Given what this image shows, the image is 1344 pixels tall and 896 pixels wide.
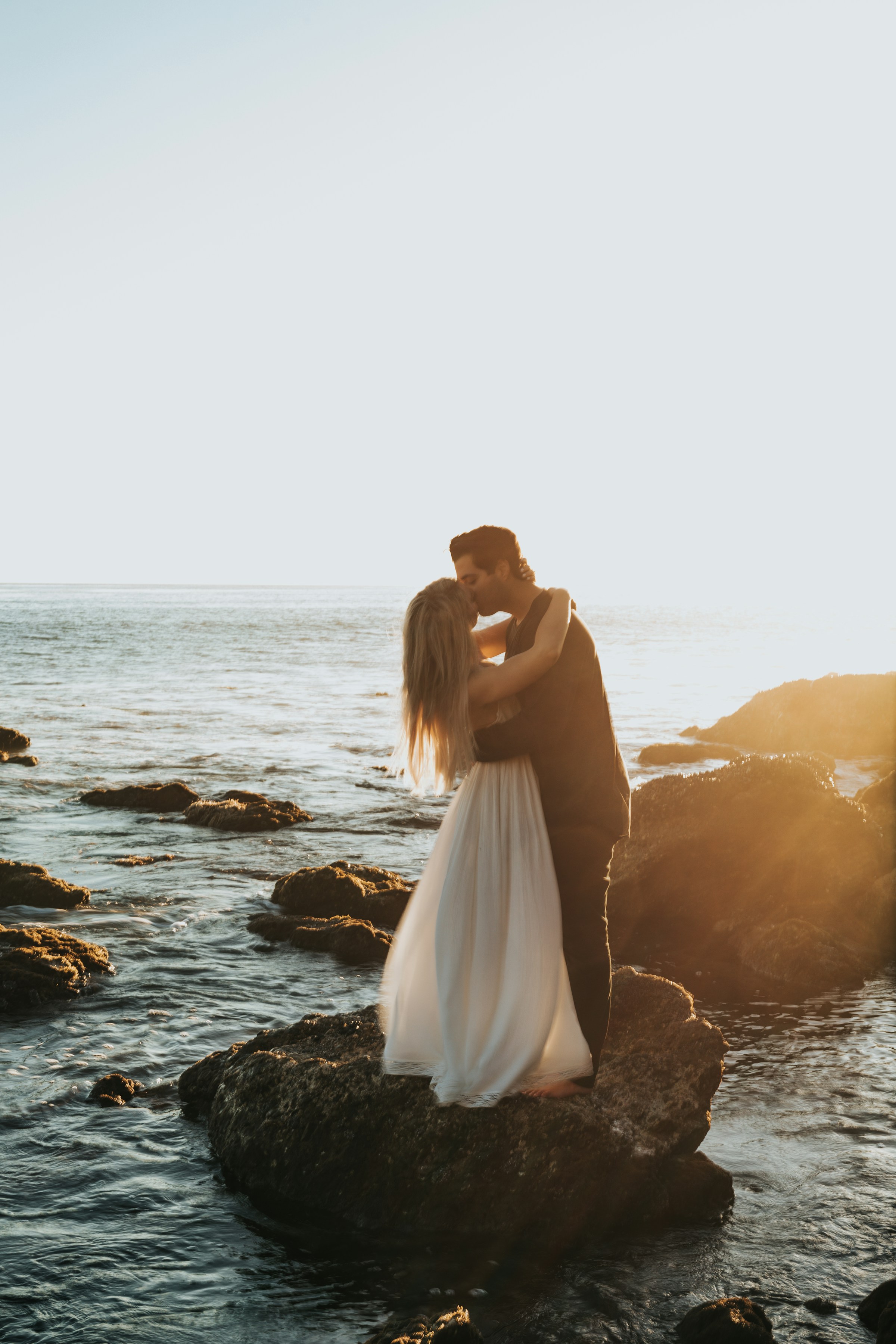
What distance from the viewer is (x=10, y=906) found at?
10875mm

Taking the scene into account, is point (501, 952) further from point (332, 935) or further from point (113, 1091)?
point (332, 935)

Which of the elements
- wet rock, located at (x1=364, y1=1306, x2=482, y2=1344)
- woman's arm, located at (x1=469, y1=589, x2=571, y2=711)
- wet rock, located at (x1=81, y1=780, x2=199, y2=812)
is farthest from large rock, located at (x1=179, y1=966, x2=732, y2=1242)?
wet rock, located at (x1=81, y1=780, x2=199, y2=812)

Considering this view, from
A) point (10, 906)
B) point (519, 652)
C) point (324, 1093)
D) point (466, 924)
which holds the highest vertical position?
point (519, 652)

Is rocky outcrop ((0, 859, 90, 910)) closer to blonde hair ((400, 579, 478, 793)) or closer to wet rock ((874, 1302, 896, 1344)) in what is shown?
blonde hair ((400, 579, 478, 793))

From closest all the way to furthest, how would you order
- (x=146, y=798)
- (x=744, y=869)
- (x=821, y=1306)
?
(x=821, y=1306) < (x=744, y=869) < (x=146, y=798)

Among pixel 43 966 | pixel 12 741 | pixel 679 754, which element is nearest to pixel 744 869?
pixel 43 966

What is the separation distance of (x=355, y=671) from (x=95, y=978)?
39240mm

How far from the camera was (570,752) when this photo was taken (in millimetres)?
4891

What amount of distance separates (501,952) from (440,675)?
132 cm

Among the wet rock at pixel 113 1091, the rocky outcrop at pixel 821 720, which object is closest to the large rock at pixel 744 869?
the wet rock at pixel 113 1091

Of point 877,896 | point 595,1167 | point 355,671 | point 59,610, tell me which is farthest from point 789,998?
point 59,610

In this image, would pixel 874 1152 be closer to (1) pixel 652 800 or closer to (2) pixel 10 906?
(1) pixel 652 800

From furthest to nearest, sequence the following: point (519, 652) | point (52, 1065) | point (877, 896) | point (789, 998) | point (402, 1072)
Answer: point (877, 896) → point (789, 998) → point (52, 1065) → point (402, 1072) → point (519, 652)

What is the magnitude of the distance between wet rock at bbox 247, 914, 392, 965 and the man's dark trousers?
479cm
